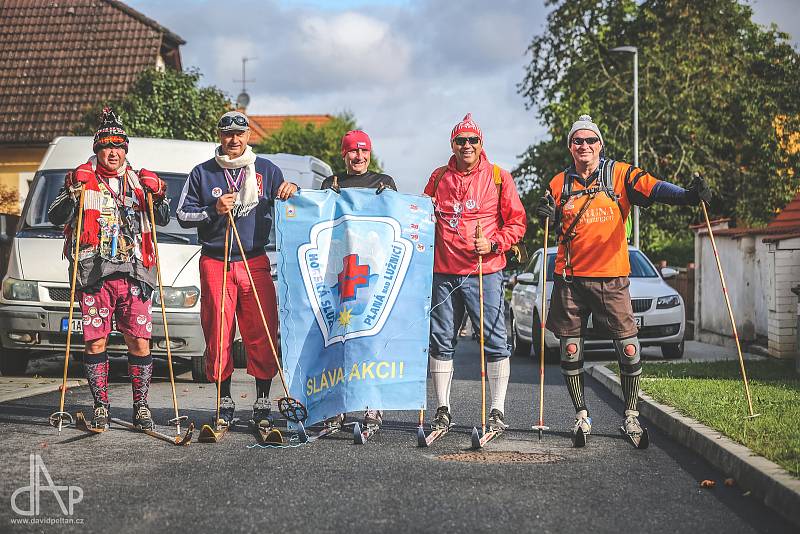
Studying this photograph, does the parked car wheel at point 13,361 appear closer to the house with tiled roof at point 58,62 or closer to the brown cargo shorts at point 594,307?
the brown cargo shorts at point 594,307

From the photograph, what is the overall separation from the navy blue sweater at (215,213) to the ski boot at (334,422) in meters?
1.28

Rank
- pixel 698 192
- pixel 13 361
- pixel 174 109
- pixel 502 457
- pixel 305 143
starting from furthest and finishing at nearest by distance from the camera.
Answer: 1. pixel 305 143
2. pixel 174 109
3. pixel 13 361
4. pixel 698 192
5. pixel 502 457

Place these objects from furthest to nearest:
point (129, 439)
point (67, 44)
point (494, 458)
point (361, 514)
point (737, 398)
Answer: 1. point (67, 44)
2. point (737, 398)
3. point (129, 439)
4. point (494, 458)
5. point (361, 514)

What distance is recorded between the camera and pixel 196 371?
12.0m

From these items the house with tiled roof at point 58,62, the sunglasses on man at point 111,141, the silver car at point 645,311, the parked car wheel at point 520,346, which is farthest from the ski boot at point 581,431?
the house with tiled roof at point 58,62

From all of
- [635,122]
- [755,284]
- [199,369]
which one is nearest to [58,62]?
[635,122]

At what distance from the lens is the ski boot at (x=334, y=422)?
7921 mm

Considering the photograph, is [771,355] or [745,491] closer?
[745,491]

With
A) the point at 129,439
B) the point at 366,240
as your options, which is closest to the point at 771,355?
the point at 366,240

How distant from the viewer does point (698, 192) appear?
291 inches

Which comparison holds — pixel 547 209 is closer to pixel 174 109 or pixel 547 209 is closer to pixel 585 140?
pixel 585 140

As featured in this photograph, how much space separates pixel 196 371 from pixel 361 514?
7.05 meters

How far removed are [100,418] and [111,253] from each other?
1.13m

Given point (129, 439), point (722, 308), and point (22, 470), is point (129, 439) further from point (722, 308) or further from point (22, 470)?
point (722, 308)
